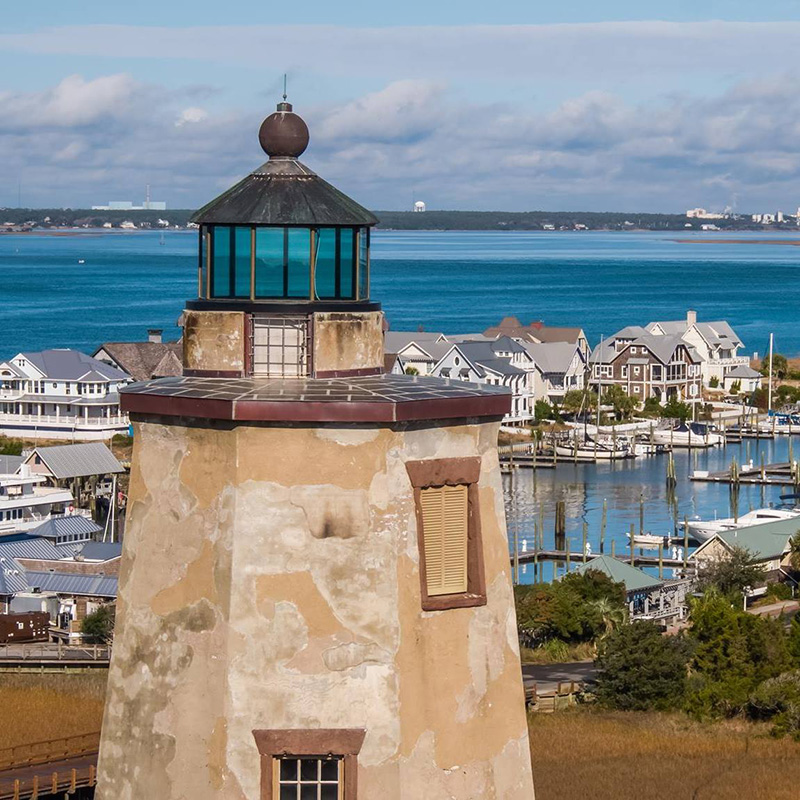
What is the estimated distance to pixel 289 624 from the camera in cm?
813

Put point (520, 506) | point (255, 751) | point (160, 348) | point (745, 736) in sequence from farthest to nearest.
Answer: point (160, 348), point (520, 506), point (745, 736), point (255, 751)

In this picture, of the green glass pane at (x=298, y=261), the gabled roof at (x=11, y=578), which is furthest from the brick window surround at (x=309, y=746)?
the gabled roof at (x=11, y=578)

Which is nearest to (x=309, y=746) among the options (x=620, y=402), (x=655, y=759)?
(x=655, y=759)

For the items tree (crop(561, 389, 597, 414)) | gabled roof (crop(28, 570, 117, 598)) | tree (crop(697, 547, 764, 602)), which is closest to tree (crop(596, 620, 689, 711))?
tree (crop(697, 547, 764, 602))

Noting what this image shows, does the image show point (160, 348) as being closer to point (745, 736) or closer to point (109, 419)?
point (109, 419)

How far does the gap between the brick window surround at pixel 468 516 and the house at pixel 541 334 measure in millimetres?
88068

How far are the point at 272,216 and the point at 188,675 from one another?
2158mm

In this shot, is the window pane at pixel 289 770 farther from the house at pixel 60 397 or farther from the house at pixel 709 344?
the house at pixel 709 344

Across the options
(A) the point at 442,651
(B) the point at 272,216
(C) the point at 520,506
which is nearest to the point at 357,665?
(A) the point at 442,651

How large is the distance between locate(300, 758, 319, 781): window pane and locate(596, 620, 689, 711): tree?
2306cm

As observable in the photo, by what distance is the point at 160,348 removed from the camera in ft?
276

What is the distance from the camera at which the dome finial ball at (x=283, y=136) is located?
8.78 m

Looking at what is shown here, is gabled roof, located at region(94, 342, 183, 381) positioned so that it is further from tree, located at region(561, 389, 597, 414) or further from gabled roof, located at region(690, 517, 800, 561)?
gabled roof, located at region(690, 517, 800, 561)

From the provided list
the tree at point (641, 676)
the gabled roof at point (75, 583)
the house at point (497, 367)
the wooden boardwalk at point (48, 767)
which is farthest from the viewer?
the house at point (497, 367)
